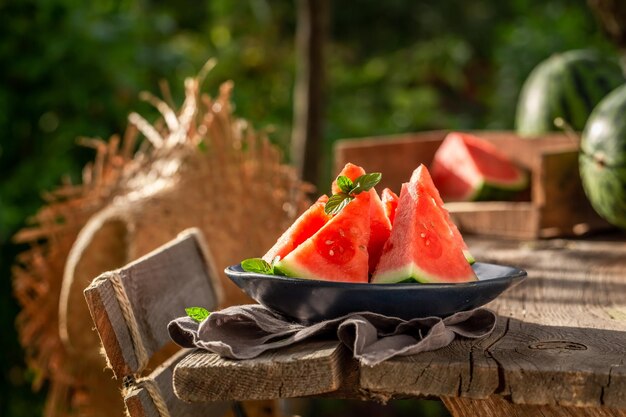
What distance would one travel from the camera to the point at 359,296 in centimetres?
175

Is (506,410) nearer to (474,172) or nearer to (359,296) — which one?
(359,296)

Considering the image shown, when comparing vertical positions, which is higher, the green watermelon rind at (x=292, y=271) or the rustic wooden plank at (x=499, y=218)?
the green watermelon rind at (x=292, y=271)

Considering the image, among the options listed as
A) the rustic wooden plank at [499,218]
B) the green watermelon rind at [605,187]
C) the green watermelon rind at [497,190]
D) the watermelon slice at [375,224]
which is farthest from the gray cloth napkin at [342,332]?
the green watermelon rind at [497,190]

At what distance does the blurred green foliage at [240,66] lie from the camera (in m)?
5.02

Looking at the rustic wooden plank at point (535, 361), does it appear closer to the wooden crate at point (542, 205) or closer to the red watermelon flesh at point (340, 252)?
the red watermelon flesh at point (340, 252)

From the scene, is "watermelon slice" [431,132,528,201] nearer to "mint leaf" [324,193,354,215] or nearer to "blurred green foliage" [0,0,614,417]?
"blurred green foliage" [0,0,614,417]

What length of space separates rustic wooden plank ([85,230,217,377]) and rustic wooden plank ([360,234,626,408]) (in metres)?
0.55

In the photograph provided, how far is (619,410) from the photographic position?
1.66 metres

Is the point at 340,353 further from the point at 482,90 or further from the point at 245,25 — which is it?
the point at 482,90

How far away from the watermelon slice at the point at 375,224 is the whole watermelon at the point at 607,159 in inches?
58.6

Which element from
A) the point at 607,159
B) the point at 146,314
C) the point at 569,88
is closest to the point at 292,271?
the point at 146,314

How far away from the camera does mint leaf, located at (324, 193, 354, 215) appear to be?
73.2 inches

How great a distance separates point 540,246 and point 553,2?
21.1 feet

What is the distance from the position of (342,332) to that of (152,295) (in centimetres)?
65
